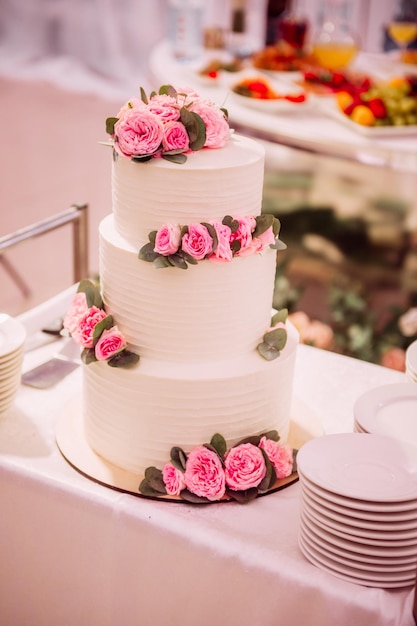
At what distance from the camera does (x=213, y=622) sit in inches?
60.2

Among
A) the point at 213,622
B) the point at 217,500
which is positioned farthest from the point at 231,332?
the point at 213,622

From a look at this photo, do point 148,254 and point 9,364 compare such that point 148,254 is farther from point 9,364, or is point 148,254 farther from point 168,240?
point 9,364

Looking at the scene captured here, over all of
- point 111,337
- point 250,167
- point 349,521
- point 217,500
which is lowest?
point 217,500

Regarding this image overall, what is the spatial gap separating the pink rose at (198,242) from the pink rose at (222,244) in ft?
0.06

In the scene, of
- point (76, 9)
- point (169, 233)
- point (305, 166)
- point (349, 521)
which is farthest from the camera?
point (76, 9)

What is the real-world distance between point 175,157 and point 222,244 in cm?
19

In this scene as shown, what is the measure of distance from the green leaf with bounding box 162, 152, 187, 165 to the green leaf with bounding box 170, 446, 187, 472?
0.59 metres

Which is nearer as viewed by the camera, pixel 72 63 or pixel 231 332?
pixel 231 332

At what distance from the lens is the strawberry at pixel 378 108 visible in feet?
9.99

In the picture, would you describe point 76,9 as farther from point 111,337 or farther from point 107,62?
point 111,337

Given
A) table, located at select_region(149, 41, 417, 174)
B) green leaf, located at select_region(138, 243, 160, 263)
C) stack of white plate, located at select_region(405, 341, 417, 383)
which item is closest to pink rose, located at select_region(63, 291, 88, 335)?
green leaf, located at select_region(138, 243, 160, 263)

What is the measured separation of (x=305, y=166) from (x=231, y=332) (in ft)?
6.70

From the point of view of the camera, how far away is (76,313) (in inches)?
66.3

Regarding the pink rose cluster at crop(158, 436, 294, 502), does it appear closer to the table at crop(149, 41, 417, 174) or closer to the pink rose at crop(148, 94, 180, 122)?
the pink rose at crop(148, 94, 180, 122)
